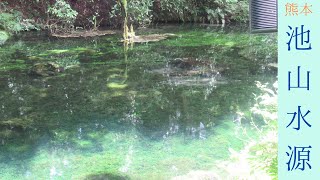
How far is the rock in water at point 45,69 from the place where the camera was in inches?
297

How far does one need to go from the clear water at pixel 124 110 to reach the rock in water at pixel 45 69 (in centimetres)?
15

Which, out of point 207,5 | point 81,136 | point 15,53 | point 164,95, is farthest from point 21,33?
point 81,136

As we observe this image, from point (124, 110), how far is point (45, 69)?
3.01m

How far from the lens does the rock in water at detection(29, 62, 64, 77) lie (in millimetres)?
7551

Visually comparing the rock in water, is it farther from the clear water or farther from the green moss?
the green moss

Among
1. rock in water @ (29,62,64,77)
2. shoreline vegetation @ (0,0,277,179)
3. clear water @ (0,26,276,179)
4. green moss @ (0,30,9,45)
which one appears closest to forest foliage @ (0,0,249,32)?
shoreline vegetation @ (0,0,277,179)

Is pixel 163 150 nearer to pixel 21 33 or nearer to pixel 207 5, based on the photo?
pixel 21 33

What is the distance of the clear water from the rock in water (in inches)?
6.0

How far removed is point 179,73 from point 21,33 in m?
7.07

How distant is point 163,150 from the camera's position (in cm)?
424

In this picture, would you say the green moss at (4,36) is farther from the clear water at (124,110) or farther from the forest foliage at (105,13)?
the clear water at (124,110)

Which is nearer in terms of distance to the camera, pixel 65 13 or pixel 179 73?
pixel 179 73

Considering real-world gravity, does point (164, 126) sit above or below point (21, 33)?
below

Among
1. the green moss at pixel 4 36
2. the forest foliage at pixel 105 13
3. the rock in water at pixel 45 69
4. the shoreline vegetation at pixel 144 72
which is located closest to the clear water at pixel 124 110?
the shoreline vegetation at pixel 144 72
